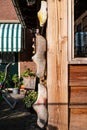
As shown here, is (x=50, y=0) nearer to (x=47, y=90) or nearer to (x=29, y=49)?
(x=47, y=90)

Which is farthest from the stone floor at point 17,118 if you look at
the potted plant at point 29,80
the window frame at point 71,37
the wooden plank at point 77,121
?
the window frame at point 71,37

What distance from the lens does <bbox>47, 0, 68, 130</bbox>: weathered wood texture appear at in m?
4.63

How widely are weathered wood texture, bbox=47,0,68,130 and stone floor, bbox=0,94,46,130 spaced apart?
1.77 metres

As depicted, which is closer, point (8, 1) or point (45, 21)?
point (45, 21)

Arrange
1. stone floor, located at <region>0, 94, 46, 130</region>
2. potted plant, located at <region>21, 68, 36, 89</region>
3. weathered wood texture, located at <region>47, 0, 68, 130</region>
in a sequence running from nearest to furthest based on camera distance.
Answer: weathered wood texture, located at <region>47, 0, 68, 130</region> < stone floor, located at <region>0, 94, 46, 130</region> < potted plant, located at <region>21, 68, 36, 89</region>

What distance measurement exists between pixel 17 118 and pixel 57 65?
3.34 metres

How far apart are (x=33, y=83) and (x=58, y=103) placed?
22.3 feet

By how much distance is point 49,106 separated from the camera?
4.67 m

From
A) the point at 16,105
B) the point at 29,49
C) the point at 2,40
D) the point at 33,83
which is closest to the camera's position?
the point at 16,105

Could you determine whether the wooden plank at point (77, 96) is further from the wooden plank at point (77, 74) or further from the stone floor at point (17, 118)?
the stone floor at point (17, 118)

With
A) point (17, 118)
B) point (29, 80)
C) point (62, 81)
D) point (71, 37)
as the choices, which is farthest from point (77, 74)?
point (29, 80)

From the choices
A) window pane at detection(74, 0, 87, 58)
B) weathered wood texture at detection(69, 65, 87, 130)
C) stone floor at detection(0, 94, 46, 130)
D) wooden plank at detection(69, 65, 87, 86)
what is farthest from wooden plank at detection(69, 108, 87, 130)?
stone floor at detection(0, 94, 46, 130)

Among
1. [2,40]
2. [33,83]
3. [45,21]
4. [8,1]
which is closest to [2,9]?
[8,1]

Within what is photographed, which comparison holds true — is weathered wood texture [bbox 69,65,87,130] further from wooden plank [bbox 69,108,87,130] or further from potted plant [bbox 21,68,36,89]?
potted plant [bbox 21,68,36,89]
